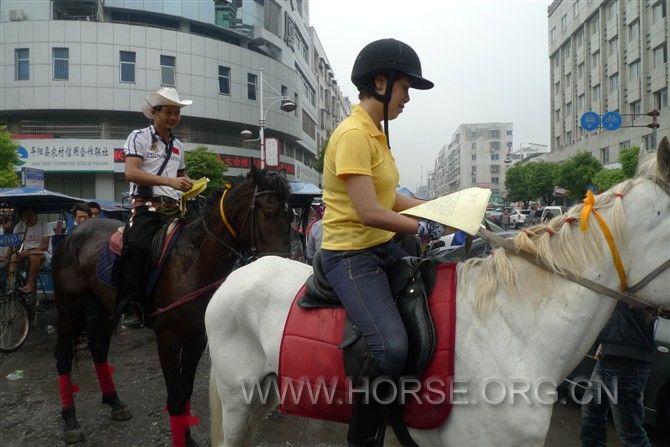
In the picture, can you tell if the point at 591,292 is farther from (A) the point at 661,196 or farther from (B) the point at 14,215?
(B) the point at 14,215

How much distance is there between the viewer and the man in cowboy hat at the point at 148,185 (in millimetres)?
3645

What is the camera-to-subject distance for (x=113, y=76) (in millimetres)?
31406

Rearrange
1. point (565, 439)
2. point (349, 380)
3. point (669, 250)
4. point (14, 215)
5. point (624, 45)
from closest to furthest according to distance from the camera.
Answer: point (669, 250)
point (349, 380)
point (565, 439)
point (14, 215)
point (624, 45)

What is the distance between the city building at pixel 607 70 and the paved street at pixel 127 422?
2729 cm

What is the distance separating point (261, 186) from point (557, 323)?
2.52m

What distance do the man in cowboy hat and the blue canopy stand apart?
16.4 ft

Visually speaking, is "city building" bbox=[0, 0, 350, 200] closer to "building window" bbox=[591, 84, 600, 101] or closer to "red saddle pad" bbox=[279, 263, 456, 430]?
"red saddle pad" bbox=[279, 263, 456, 430]

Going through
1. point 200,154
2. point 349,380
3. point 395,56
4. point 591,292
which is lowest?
point 349,380

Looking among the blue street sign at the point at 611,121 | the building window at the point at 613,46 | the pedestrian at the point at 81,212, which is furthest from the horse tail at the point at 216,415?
the building window at the point at 613,46

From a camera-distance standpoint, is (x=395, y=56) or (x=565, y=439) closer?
(x=395, y=56)

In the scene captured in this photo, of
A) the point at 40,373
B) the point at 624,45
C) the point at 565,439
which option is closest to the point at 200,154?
the point at 40,373

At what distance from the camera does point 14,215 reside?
859 centimetres

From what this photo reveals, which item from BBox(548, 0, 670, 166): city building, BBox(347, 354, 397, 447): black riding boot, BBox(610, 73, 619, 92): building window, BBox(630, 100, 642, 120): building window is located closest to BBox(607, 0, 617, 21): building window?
BBox(548, 0, 670, 166): city building

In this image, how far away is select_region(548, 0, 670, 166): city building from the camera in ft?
116
